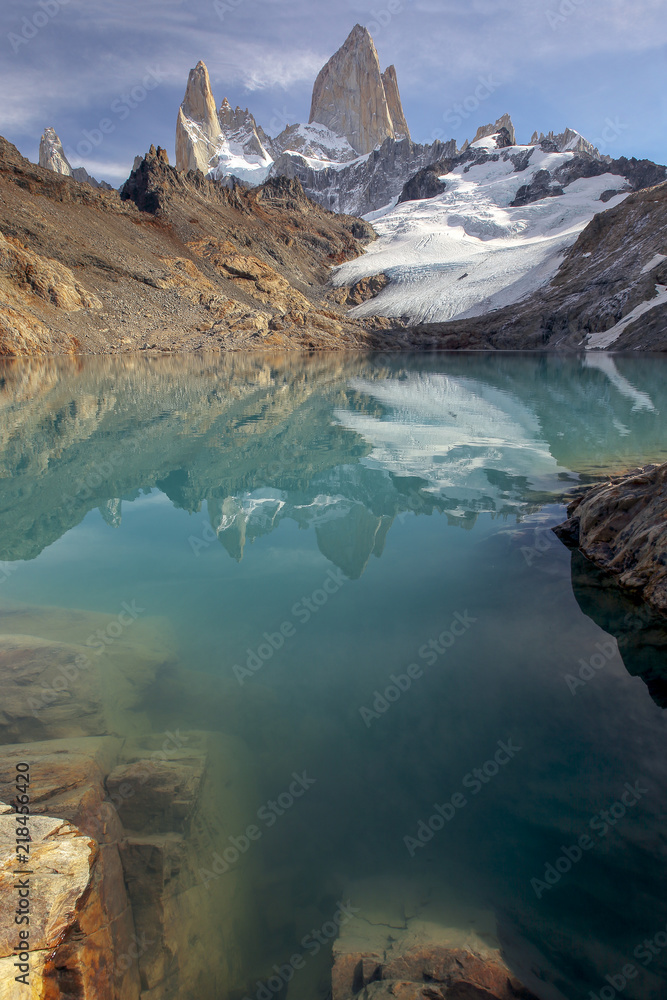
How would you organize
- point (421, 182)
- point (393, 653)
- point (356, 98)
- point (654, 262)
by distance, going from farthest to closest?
1. point (356, 98)
2. point (421, 182)
3. point (654, 262)
4. point (393, 653)

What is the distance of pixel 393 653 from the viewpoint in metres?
4.84

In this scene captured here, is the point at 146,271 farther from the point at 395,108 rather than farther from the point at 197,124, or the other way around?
the point at 395,108

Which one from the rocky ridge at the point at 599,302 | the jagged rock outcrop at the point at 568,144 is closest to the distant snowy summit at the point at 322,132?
the jagged rock outcrop at the point at 568,144

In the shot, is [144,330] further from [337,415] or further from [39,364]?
[337,415]

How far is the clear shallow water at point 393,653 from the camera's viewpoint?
2.81 metres

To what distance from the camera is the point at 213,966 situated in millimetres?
2520

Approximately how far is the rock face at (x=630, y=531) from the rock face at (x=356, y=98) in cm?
20123

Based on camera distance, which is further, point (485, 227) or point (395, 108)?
point (395, 108)

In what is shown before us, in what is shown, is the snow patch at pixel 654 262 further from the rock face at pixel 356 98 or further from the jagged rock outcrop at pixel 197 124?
the jagged rock outcrop at pixel 197 124

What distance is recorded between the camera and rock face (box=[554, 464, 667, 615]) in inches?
219

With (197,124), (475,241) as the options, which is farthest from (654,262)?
(197,124)

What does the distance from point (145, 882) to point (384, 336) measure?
2650 inches

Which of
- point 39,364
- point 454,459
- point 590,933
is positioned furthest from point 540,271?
point 590,933

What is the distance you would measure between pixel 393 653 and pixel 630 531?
3516 mm
